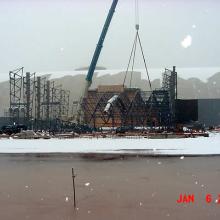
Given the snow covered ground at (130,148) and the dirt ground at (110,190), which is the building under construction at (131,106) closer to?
the snow covered ground at (130,148)

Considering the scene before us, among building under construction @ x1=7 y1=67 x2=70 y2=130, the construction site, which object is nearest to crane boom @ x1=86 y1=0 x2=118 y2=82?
the construction site

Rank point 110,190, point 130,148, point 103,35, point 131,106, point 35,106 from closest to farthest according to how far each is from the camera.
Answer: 1. point 110,190
2. point 130,148
3. point 131,106
4. point 103,35
5. point 35,106

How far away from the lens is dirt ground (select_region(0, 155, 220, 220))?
7.25 m

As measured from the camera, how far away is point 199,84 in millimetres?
79750

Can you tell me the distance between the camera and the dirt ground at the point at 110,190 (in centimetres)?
725

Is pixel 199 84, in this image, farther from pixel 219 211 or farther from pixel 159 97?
pixel 219 211

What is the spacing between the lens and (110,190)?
32.3 ft

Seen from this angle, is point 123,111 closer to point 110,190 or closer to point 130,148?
point 130,148

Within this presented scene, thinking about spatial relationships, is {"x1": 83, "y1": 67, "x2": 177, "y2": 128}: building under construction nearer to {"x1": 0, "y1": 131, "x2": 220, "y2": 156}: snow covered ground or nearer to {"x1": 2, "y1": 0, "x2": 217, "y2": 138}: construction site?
{"x1": 2, "y1": 0, "x2": 217, "y2": 138}: construction site

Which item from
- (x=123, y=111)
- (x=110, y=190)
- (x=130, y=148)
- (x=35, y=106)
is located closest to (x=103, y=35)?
(x=123, y=111)

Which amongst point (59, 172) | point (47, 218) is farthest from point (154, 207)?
point (59, 172)

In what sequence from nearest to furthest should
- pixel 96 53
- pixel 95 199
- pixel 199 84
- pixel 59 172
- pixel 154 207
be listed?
pixel 154 207 → pixel 95 199 → pixel 59 172 → pixel 96 53 → pixel 199 84

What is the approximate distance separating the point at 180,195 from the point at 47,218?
326 centimetres

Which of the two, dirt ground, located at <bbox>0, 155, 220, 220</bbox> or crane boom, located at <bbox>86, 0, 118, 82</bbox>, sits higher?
crane boom, located at <bbox>86, 0, 118, 82</bbox>
